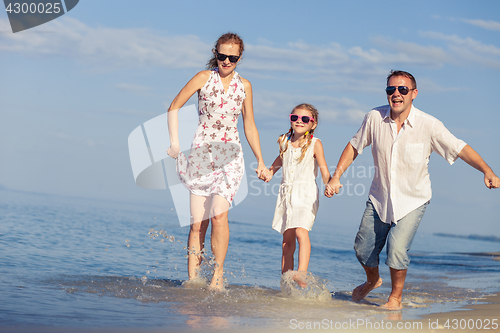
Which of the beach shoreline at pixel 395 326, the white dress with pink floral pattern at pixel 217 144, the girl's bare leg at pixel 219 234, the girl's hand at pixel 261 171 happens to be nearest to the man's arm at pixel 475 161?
the beach shoreline at pixel 395 326

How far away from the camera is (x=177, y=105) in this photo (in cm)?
462

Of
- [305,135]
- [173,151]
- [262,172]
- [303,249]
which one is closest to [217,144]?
[173,151]

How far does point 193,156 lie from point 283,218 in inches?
42.1

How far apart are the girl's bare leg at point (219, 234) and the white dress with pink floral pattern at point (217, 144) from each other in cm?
8

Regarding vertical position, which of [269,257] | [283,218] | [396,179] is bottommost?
[269,257]

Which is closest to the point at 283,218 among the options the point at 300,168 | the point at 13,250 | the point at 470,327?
the point at 300,168

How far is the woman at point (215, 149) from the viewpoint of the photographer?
15.1ft

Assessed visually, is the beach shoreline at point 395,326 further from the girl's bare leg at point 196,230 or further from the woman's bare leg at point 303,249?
the girl's bare leg at point 196,230

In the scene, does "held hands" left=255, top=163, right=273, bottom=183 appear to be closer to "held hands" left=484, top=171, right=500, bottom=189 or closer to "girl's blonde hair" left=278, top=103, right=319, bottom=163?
"girl's blonde hair" left=278, top=103, right=319, bottom=163

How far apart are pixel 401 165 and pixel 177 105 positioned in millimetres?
2078

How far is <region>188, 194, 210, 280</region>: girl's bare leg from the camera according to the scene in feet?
15.6

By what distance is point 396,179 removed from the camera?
4215 millimetres

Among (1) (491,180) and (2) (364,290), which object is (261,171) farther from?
(1) (491,180)

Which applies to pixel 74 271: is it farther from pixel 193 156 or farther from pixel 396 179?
pixel 396 179
